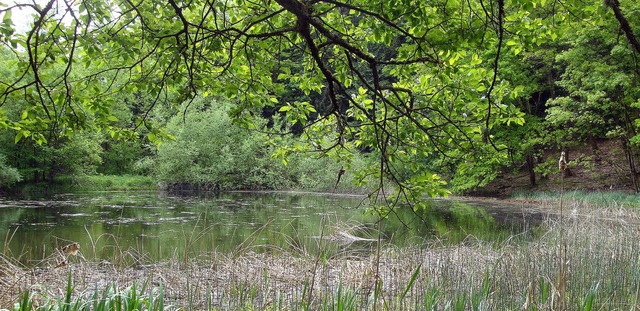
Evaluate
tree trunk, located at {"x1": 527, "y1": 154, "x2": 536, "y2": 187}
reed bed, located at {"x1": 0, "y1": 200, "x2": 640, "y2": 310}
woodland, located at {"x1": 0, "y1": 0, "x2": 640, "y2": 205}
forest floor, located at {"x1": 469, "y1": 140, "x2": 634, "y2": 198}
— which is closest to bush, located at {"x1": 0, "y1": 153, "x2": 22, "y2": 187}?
reed bed, located at {"x1": 0, "y1": 200, "x2": 640, "y2": 310}

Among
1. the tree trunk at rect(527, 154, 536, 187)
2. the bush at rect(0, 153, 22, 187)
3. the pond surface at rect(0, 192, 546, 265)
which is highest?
the tree trunk at rect(527, 154, 536, 187)

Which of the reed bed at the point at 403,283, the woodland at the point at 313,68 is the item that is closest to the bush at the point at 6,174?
the reed bed at the point at 403,283

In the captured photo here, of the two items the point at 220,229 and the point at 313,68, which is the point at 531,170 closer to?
the point at 220,229

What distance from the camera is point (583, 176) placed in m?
21.0

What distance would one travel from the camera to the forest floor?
18.5 metres

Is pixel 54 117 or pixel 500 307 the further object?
pixel 500 307

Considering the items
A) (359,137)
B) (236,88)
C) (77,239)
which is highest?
(236,88)

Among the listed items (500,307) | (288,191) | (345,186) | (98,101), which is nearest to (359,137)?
(500,307)

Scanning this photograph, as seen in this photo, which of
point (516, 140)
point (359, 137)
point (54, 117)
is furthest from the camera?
point (516, 140)

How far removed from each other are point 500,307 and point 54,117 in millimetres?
3201

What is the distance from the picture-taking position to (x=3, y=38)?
300 cm

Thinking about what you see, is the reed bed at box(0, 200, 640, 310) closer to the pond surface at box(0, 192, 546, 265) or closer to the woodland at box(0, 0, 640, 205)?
the woodland at box(0, 0, 640, 205)

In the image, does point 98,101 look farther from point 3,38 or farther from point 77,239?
point 77,239

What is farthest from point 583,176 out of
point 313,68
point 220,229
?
point 313,68
